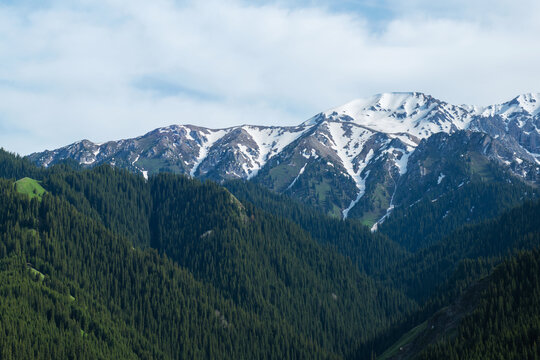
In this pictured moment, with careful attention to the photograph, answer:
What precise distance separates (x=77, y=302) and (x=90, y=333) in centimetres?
1625

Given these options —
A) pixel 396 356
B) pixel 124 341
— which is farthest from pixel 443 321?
pixel 124 341

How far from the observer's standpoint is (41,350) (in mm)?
166000

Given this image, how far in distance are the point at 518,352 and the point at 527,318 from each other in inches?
566

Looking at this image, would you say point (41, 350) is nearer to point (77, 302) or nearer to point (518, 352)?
point (77, 302)

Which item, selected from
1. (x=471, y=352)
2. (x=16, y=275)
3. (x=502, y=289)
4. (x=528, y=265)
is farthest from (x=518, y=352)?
(x=16, y=275)

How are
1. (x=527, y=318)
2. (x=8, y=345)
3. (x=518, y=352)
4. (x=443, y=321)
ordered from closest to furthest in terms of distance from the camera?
(x=518, y=352) < (x=527, y=318) < (x=8, y=345) < (x=443, y=321)

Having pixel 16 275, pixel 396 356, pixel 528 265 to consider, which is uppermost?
pixel 16 275

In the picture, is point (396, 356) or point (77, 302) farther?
point (77, 302)

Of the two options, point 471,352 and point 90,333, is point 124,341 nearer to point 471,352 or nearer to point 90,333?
point 90,333

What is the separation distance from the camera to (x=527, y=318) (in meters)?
147

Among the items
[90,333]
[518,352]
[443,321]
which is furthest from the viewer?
[90,333]

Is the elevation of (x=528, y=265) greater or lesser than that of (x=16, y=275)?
lesser

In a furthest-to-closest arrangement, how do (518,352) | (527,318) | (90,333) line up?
(90,333) → (527,318) → (518,352)

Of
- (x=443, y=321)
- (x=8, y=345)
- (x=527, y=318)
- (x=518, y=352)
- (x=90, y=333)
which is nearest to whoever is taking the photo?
(x=518, y=352)
